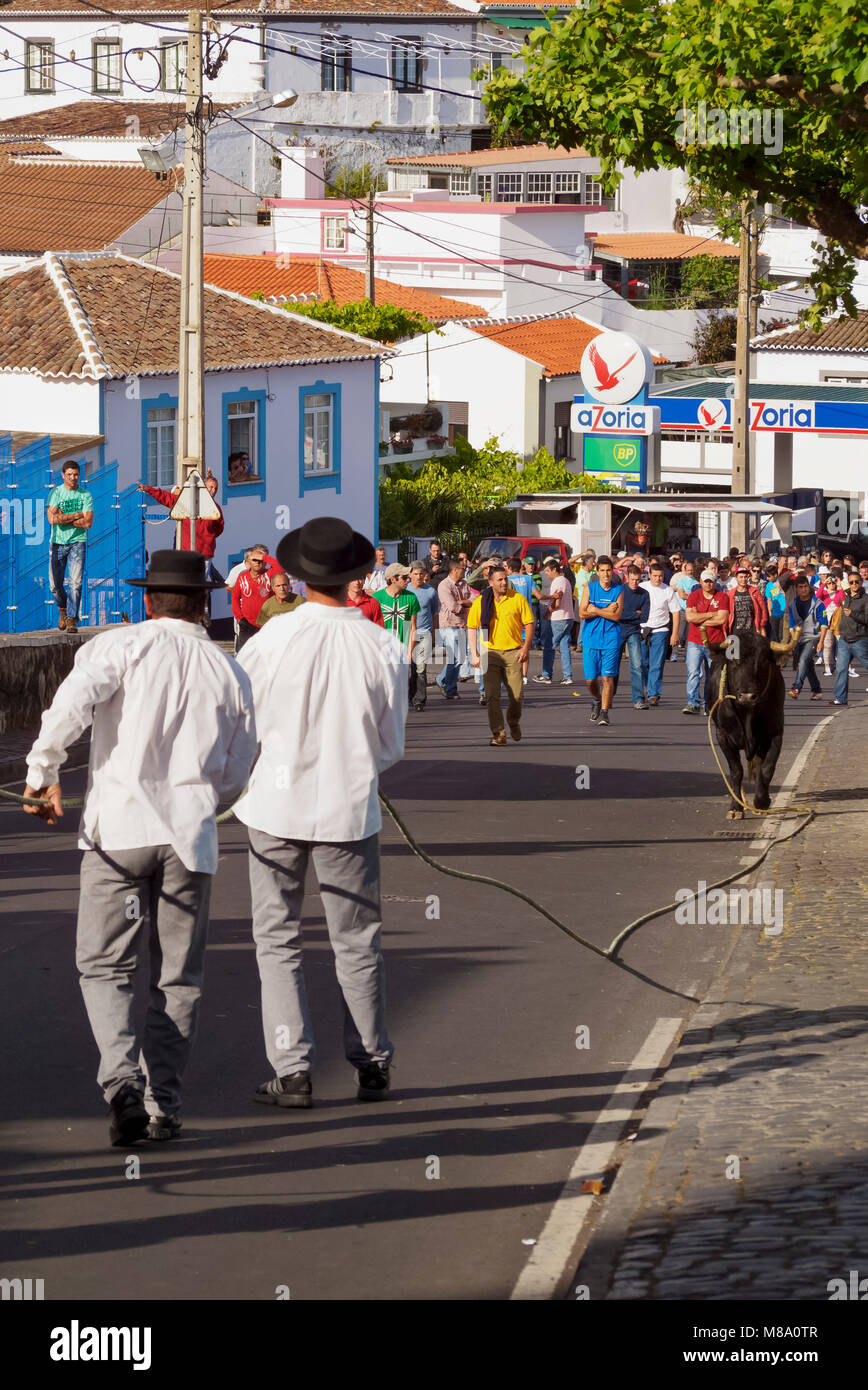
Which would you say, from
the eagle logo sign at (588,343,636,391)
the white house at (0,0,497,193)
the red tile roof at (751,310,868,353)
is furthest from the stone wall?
the white house at (0,0,497,193)

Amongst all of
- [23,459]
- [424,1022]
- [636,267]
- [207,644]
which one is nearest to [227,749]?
[207,644]

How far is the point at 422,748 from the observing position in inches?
746

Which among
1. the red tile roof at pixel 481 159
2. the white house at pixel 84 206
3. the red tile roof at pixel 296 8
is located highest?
the red tile roof at pixel 296 8

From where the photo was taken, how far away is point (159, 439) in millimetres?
34375

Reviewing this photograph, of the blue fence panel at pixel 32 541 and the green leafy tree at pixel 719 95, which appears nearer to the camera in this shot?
the green leafy tree at pixel 719 95

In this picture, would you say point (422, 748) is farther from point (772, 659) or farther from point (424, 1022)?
point (424, 1022)

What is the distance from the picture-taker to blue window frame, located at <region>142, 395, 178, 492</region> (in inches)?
1326

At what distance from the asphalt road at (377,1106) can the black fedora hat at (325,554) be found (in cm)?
184

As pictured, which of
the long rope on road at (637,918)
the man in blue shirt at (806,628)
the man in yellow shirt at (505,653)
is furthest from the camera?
the man in blue shirt at (806,628)

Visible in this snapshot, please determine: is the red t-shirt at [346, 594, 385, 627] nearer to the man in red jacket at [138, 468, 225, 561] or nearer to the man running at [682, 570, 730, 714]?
the man running at [682, 570, 730, 714]

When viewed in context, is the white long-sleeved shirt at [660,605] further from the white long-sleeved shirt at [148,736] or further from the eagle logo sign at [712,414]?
the eagle logo sign at [712,414]

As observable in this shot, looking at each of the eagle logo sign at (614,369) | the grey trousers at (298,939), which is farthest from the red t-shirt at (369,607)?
A: the eagle logo sign at (614,369)

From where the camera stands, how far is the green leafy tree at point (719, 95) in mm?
11016
